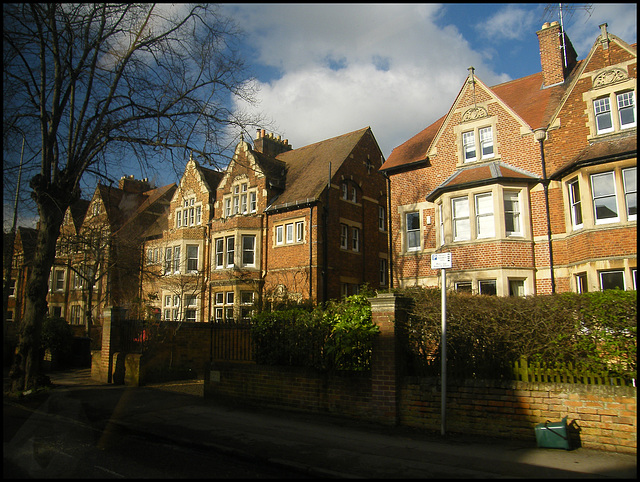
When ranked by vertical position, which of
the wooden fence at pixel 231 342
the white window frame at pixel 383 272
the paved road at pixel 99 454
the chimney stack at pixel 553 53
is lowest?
the paved road at pixel 99 454

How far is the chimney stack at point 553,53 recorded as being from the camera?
762 inches

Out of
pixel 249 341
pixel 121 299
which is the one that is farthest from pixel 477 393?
pixel 121 299

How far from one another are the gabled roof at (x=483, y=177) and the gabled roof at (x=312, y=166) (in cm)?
795

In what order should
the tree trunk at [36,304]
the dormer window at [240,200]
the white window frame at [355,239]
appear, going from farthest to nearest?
1. the dormer window at [240,200]
2. the white window frame at [355,239]
3. the tree trunk at [36,304]

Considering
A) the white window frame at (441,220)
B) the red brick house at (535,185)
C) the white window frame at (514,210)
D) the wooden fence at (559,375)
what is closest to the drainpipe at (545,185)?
the red brick house at (535,185)

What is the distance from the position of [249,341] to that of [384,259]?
18264mm

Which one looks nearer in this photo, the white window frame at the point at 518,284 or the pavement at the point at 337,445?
the pavement at the point at 337,445

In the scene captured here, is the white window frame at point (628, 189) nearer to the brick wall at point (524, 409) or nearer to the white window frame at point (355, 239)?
the brick wall at point (524, 409)

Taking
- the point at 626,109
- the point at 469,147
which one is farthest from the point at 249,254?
the point at 626,109

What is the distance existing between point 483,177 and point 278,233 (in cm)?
1240

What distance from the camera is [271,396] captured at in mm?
10984

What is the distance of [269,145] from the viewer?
33.6m

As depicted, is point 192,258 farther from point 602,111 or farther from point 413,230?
point 602,111

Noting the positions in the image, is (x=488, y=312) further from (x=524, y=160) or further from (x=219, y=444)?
(x=524, y=160)
